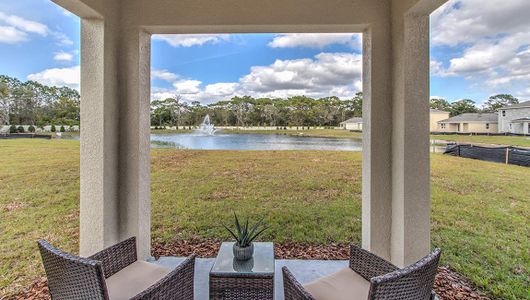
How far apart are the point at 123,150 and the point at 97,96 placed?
64cm

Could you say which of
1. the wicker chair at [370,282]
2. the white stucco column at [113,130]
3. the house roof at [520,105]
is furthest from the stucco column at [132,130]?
the house roof at [520,105]

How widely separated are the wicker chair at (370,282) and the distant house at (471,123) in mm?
2215

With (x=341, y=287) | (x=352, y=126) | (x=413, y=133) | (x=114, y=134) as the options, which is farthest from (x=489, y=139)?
(x=114, y=134)

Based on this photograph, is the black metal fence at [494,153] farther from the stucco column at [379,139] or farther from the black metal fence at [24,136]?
the black metal fence at [24,136]

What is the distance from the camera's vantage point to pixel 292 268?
3.16 m

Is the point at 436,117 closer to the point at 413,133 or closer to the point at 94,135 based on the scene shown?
the point at 413,133

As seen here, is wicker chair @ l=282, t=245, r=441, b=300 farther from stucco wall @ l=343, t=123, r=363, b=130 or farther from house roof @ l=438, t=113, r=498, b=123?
house roof @ l=438, t=113, r=498, b=123

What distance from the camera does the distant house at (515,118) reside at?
8.72ft

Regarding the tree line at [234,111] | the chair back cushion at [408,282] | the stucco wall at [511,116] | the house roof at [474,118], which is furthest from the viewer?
the tree line at [234,111]

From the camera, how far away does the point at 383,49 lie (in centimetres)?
292

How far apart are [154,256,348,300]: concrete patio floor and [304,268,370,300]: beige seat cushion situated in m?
0.86

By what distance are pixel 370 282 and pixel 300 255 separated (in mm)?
2269

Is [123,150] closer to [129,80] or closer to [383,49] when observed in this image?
[129,80]

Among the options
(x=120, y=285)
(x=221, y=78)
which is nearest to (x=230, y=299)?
(x=120, y=285)
